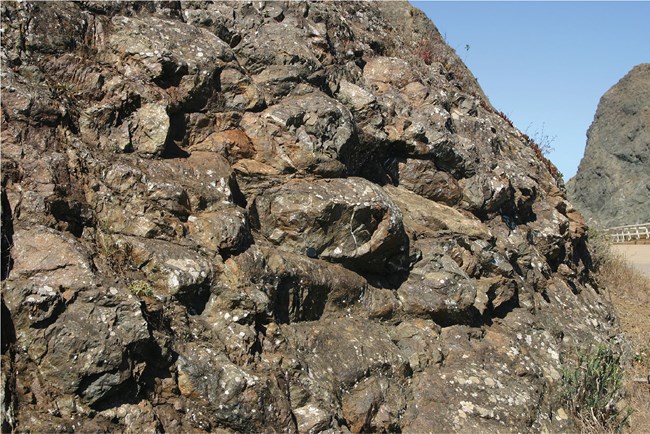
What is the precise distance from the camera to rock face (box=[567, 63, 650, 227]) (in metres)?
44.8

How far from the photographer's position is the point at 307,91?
9148 mm

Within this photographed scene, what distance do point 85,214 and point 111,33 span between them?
275 cm

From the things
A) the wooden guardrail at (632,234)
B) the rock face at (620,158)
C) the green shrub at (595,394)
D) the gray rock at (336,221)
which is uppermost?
the rock face at (620,158)

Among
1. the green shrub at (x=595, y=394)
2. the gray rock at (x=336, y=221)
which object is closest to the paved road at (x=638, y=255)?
the green shrub at (x=595, y=394)

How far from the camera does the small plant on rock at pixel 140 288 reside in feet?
20.0

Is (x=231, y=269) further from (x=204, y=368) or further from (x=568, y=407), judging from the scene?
(x=568, y=407)

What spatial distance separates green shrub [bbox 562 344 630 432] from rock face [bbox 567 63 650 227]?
37681mm

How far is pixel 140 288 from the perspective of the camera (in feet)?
20.0

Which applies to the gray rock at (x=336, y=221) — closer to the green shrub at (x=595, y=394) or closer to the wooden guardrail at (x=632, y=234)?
the green shrub at (x=595, y=394)

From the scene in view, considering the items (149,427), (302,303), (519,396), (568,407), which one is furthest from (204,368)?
(568,407)

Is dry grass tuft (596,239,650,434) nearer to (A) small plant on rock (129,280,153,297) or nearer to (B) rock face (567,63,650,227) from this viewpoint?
(A) small plant on rock (129,280,153,297)

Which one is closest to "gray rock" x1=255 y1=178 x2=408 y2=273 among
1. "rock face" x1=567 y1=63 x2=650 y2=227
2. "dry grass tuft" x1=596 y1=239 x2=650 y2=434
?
"dry grass tuft" x1=596 y1=239 x2=650 y2=434

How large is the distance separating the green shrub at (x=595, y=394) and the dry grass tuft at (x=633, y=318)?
1.38 feet

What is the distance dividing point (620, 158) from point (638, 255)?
22514 mm
